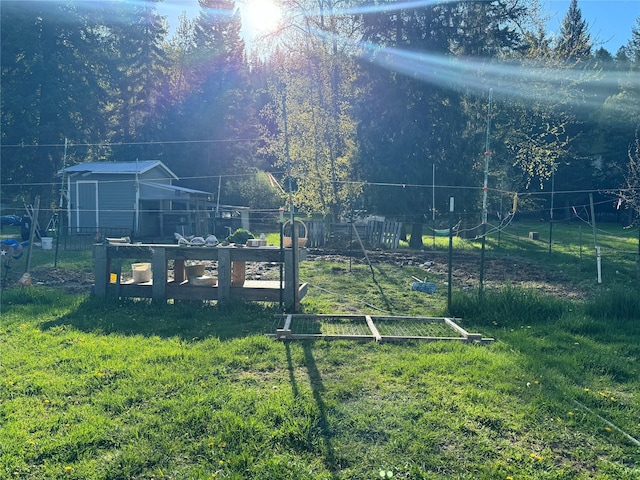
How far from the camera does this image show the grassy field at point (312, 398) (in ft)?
9.77

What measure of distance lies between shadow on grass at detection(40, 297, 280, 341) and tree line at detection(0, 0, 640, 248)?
3896mm

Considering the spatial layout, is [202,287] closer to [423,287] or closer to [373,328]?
[373,328]

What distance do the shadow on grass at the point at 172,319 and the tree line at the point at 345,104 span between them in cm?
390

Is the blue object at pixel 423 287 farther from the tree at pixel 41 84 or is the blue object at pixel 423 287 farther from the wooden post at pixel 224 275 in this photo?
the tree at pixel 41 84

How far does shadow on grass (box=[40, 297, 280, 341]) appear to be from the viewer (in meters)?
5.84

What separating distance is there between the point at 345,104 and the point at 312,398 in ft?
54.5

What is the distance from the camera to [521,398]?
3.91 metres

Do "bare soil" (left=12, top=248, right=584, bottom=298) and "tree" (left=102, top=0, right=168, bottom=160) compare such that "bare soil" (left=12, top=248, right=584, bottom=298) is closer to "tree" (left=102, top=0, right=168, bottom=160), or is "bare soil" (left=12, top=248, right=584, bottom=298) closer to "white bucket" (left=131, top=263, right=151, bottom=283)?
"white bucket" (left=131, top=263, right=151, bottom=283)

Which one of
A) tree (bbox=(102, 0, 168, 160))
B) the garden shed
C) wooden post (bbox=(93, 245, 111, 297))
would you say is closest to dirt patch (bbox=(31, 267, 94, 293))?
wooden post (bbox=(93, 245, 111, 297))

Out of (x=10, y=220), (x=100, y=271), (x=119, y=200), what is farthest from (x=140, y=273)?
(x=10, y=220)

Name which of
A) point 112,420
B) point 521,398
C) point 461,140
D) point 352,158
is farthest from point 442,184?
point 112,420

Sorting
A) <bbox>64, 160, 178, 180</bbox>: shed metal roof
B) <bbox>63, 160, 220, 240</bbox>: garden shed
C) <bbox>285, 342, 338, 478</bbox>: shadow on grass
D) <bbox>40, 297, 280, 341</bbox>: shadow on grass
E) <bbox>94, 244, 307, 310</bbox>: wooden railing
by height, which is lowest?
<bbox>285, 342, 338, 478</bbox>: shadow on grass

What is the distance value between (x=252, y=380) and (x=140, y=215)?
1923 cm

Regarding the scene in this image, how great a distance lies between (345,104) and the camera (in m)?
19.0
